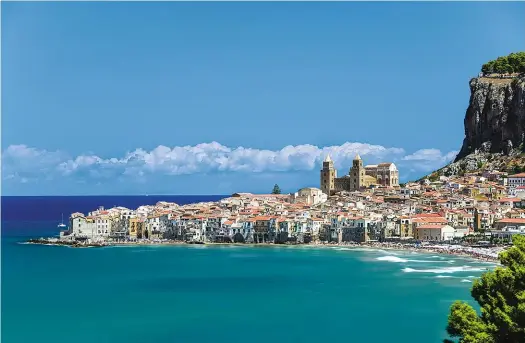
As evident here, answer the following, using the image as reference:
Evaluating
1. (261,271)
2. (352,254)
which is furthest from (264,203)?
(261,271)

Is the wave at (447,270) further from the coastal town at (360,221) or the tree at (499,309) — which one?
the tree at (499,309)

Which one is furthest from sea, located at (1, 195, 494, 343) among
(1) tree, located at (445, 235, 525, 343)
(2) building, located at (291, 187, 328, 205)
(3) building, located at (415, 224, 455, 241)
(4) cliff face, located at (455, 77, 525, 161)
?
(4) cliff face, located at (455, 77, 525, 161)

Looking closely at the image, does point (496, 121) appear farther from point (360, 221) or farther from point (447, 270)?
point (447, 270)

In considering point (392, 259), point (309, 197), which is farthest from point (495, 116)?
point (392, 259)

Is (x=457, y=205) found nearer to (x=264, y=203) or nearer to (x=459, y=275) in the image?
Answer: (x=264, y=203)

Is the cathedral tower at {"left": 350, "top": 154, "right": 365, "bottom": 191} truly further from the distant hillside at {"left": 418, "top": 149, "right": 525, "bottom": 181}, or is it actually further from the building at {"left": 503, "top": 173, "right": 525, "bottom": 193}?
the building at {"left": 503, "top": 173, "right": 525, "bottom": 193}

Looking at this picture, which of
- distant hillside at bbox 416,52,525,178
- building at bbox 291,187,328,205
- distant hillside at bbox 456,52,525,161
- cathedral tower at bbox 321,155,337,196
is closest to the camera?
distant hillside at bbox 416,52,525,178

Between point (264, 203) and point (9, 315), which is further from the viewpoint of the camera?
point (264, 203)
